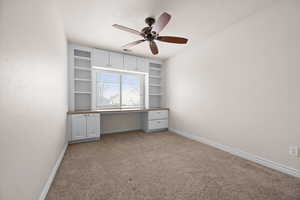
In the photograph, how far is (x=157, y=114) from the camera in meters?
3.86

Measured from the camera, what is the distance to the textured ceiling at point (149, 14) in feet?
5.89

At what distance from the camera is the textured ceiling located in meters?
1.80

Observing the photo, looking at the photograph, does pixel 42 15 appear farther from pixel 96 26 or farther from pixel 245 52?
pixel 245 52

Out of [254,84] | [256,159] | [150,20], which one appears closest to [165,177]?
[256,159]

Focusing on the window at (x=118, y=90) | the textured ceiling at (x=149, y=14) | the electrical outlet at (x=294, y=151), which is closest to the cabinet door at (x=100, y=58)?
the window at (x=118, y=90)

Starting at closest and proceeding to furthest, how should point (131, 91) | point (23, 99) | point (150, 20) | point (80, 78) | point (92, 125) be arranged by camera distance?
point (23, 99) < point (150, 20) < point (92, 125) < point (80, 78) < point (131, 91)

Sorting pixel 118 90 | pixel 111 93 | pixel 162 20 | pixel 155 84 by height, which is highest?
pixel 162 20

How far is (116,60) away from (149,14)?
73.2 inches

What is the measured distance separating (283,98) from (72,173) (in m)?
3.13

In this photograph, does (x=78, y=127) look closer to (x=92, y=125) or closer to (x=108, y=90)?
(x=92, y=125)

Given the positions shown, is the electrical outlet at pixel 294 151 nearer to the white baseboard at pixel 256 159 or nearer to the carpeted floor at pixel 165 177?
the white baseboard at pixel 256 159

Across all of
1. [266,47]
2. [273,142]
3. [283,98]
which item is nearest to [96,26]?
[266,47]

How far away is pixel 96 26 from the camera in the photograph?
2.37 m

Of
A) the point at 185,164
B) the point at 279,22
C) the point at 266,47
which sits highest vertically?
the point at 279,22
